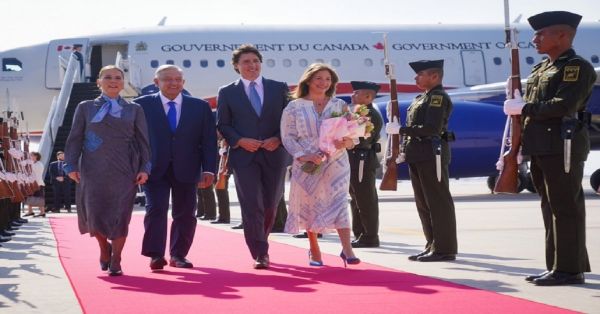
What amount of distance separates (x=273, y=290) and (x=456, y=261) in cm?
245

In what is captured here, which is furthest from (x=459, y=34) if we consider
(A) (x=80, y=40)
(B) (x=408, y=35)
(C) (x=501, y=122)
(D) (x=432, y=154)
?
(D) (x=432, y=154)

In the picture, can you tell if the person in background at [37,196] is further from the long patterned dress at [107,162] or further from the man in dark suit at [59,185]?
the long patterned dress at [107,162]

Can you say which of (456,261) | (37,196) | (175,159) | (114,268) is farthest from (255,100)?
(37,196)

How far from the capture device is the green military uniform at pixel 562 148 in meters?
7.27

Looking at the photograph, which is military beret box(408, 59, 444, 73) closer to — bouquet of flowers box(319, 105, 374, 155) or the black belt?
the black belt

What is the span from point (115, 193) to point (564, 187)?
10.3 ft

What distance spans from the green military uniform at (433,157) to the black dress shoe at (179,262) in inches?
75.2

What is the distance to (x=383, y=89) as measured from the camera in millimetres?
28062

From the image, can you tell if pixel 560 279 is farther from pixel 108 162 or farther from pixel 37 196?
pixel 37 196

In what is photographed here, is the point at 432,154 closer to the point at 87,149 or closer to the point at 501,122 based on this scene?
the point at 87,149

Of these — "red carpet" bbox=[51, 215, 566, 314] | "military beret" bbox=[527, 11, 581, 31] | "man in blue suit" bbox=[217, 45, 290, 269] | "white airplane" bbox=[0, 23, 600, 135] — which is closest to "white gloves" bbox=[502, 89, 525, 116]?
"military beret" bbox=[527, 11, 581, 31]

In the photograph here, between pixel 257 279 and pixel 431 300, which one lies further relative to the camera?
pixel 257 279

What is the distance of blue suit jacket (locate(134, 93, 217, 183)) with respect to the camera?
9.00 metres

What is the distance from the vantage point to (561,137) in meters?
7.32
